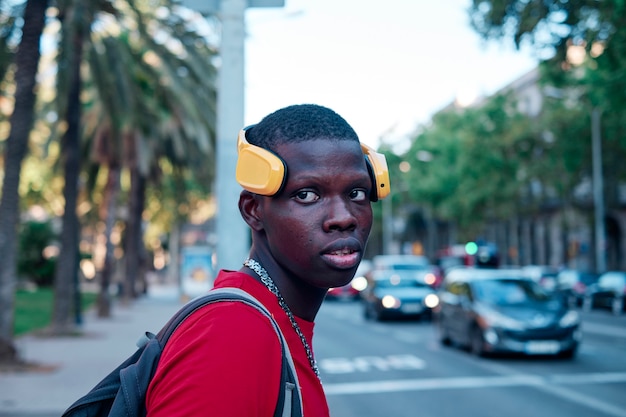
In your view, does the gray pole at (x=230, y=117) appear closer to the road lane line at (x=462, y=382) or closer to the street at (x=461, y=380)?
the street at (x=461, y=380)

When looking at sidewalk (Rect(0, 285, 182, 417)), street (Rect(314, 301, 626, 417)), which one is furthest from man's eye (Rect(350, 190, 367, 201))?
street (Rect(314, 301, 626, 417))

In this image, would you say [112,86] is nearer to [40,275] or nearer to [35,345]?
[35,345]

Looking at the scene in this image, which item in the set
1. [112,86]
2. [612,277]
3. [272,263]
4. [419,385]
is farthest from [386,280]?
[272,263]

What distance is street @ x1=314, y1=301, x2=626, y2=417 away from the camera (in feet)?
31.9

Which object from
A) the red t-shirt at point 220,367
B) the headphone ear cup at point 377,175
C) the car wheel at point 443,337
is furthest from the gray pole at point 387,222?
the red t-shirt at point 220,367

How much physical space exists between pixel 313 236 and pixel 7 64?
13503 mm

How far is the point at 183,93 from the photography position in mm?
18609

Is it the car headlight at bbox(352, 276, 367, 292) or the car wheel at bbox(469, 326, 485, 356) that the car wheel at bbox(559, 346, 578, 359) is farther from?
the car headlight at bbox(352, 276, 367, 292)

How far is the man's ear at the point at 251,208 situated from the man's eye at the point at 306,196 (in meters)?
0.13

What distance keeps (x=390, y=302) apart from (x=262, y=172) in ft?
76.2

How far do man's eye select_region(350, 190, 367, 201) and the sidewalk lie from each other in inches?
303

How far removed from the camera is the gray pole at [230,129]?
678 centimetres

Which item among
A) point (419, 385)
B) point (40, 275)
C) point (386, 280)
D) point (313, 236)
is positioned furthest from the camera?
point (40, 275)

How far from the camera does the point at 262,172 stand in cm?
185
